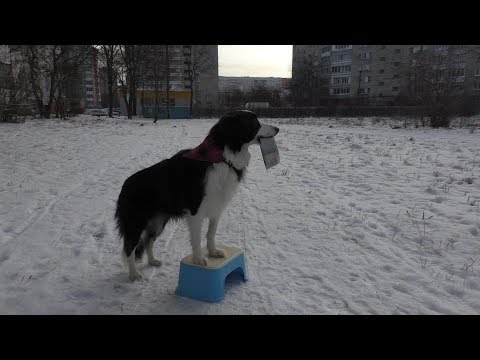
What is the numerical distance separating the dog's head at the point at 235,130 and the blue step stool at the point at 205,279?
1.07 metres

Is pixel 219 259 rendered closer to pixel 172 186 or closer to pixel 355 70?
pixel 172 186

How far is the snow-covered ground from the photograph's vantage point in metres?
2.95

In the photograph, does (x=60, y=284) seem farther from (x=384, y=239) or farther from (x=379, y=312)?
(x=384, y=239)

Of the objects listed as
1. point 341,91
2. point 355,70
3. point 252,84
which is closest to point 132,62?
point 252,84

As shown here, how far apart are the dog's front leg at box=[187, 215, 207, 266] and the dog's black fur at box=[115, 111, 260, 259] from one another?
8cm

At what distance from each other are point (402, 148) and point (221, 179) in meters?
10.8

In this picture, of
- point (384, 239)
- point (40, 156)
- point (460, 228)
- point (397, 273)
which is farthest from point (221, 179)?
point (40, 156)

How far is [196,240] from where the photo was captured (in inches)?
124

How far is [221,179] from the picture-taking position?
312cm

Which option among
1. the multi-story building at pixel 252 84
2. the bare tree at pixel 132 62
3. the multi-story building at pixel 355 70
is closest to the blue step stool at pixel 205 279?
the bare tree at pixel 132 62

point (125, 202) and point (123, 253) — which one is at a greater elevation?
point (125, 202)

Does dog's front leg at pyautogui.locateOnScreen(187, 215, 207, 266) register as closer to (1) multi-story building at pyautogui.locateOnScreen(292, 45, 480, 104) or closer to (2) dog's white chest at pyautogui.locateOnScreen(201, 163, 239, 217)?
(2) dog's white chest at pyautogui.locateOnScreen(201, 163, 239, 217)

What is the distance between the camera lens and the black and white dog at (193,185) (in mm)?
3092

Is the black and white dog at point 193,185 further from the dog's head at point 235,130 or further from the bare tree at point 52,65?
the bare tree at point 52,65
